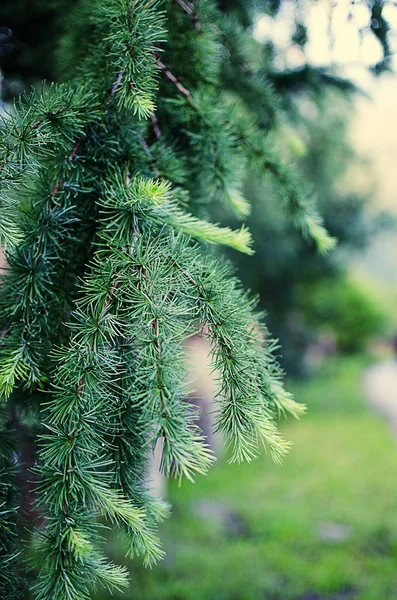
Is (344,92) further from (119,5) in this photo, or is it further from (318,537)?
(318,537)

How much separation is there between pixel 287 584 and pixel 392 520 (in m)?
1.49

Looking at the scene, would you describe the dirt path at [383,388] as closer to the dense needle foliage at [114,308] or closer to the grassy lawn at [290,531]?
the grassy lawn at [290,531]

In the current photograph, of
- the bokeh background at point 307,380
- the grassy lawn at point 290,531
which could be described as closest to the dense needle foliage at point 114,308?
the bokeh background at point 307,380

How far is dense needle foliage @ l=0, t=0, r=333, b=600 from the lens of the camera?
775mm

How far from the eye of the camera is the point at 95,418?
80 cm

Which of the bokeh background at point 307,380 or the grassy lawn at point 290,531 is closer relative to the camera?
the bokeh background at point 307,380

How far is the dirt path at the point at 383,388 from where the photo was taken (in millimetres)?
9443

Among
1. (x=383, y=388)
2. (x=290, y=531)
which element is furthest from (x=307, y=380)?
(x=290, y=531)

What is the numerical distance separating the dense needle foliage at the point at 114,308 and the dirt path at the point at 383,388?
25.7 feet

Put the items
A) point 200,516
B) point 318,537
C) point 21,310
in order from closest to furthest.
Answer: point 21,310
point 318,537
point 200,516

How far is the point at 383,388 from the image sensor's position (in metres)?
11.8

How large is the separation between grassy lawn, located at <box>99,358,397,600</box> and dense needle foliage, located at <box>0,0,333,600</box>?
2.42 m

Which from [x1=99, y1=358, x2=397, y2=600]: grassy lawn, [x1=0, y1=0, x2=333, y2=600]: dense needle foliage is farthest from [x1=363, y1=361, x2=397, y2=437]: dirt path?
[x1=0, y1=0, x2=333, y2=600]: dense needle foliage

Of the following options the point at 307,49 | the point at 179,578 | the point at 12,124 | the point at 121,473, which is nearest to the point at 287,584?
the point at 179,578
